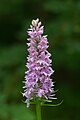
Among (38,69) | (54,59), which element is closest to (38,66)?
(38,69)

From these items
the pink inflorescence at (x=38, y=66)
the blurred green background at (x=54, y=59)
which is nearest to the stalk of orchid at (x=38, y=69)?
the pink inflorescence at (x=38, y=66)

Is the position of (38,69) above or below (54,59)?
above

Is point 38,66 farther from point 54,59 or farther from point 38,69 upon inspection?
point 54,59

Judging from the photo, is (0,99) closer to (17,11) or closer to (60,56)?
(60,56)

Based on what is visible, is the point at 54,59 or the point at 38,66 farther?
the point at 54,59

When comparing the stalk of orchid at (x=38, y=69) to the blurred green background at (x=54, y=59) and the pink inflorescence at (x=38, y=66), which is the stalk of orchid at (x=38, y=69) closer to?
the pink inflorescence at (x=38, y=66)

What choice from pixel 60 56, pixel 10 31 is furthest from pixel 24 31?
pixel 10 31
